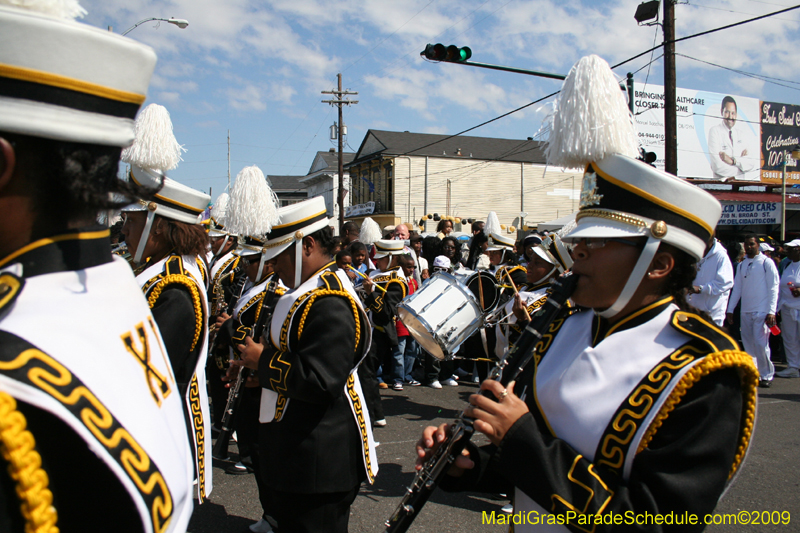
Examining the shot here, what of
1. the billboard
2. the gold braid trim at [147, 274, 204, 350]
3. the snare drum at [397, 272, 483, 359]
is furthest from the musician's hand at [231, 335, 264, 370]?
the billboard

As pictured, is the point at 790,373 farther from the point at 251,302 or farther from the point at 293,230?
the point at 293,230

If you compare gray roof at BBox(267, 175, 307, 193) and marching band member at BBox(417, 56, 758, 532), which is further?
gray roof at BBox(267, 175, 307, 193)

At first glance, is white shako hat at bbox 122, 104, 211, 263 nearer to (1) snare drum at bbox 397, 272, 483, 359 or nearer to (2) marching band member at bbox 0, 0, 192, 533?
(2) marching band member at bbox 0, 0, 192, 533

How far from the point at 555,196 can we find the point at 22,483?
43.4 meters

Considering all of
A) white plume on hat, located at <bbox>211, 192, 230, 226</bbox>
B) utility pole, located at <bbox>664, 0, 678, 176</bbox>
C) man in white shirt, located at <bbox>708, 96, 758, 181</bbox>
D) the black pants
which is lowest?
the black pants

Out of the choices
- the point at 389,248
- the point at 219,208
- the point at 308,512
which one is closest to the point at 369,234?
the point at 389,248

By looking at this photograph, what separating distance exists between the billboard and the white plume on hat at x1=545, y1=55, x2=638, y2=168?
25.2 metres

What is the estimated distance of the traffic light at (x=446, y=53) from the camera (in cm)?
1028

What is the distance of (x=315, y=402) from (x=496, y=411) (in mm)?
1325

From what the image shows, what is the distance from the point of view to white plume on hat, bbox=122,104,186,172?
306 centimetres

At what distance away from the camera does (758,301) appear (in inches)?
356

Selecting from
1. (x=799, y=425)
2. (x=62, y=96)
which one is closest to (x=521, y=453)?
(x=62, y=96)

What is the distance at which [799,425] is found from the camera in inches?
256

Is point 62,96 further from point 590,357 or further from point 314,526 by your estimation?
point 314,526
